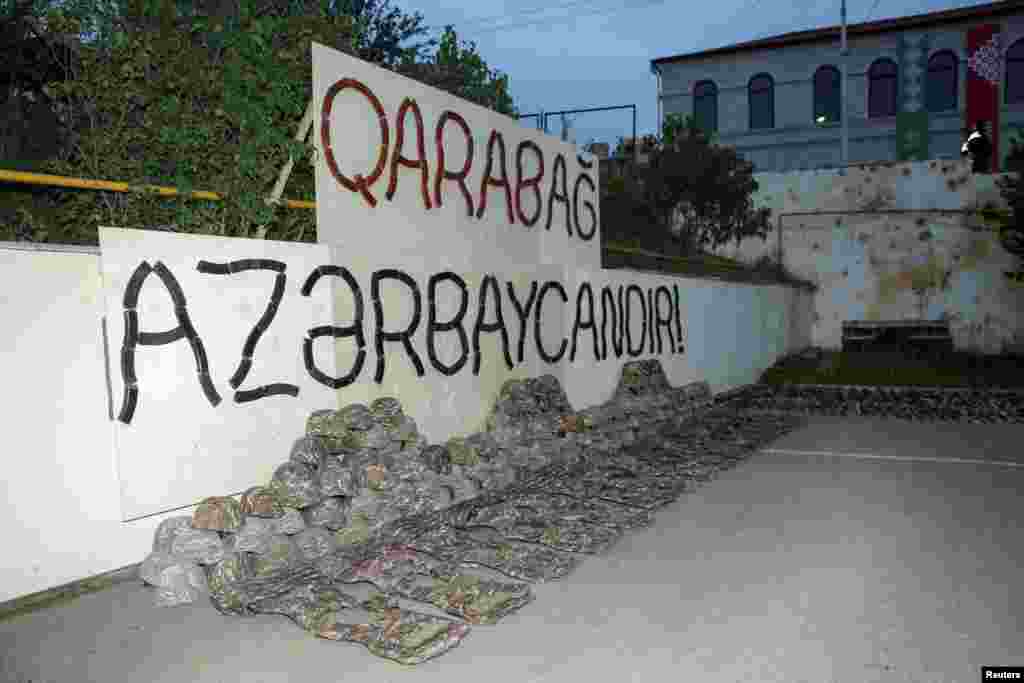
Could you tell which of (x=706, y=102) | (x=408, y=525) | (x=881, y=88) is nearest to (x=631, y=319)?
(x=408, y=525)

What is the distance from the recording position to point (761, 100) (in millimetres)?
29734

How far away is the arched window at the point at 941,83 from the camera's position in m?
27.2

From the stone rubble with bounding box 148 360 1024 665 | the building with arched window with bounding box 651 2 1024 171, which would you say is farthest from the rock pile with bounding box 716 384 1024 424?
the building with arched window with bounding box 651 2 1024 171

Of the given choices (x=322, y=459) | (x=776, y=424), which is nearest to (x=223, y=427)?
(x=322, y=459)

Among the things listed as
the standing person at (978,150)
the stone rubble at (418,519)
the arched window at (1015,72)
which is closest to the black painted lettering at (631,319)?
the stone rubble at (418,519)

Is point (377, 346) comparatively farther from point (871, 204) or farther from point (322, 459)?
point (871, 204)

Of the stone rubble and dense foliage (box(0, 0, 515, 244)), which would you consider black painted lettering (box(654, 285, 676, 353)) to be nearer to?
the stone rubble

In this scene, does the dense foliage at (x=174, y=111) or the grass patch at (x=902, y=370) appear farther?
the grass patch at (x=902, y=370)

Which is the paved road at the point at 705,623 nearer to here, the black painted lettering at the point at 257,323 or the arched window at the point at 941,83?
the black painted lettering at the point at 257,323

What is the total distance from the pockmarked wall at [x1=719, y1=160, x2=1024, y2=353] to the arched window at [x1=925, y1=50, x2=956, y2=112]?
14487 mm

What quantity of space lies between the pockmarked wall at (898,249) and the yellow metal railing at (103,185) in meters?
13.7

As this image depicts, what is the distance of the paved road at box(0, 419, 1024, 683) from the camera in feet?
9.28

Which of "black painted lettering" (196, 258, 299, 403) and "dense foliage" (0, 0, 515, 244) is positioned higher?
"dense foliage" (0, 0, 515, 244)

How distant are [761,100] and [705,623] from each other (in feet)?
99.0
